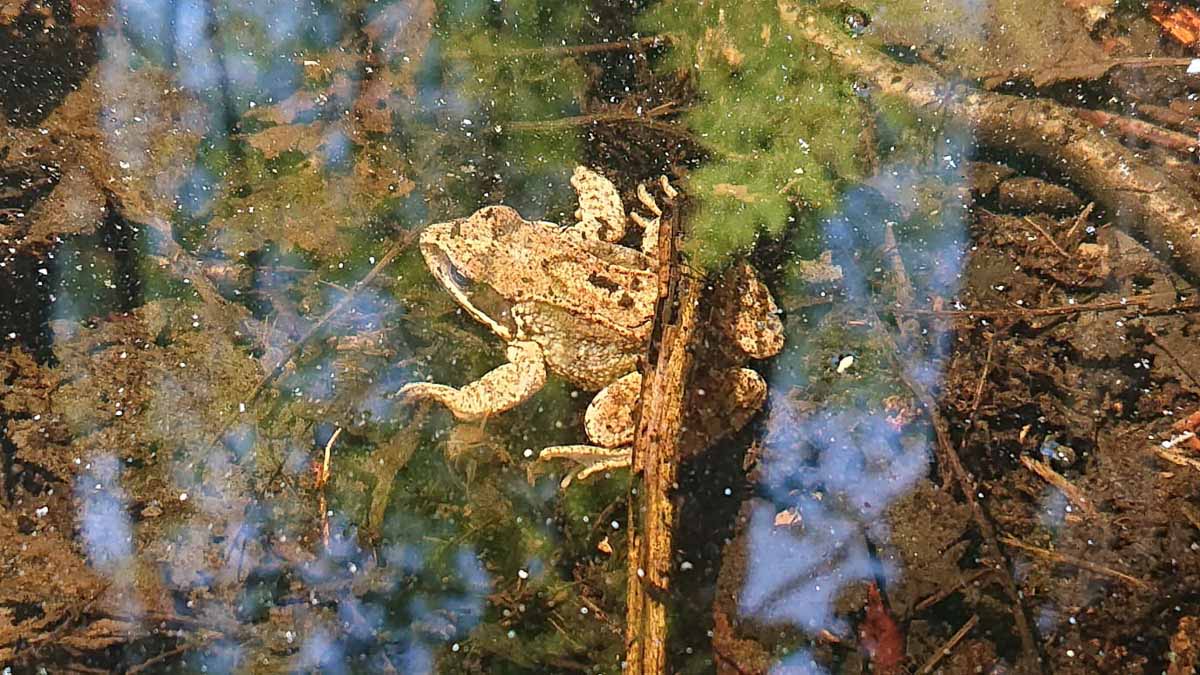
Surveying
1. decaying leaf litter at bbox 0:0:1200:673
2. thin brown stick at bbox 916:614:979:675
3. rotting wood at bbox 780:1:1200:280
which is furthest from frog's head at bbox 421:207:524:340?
Result: thin brown stick at bbox 916:614:979:675

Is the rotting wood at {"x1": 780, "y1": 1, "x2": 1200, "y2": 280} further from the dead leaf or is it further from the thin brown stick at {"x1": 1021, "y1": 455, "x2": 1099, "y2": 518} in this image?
the thin brown stick at {"x1": 1021, "y1": 455, "x2": 1099, "y2": 518}

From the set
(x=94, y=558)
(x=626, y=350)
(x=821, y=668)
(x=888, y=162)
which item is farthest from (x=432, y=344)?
(x=888, y=162)

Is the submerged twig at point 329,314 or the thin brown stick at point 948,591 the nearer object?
the thin brown stick at point 948,591

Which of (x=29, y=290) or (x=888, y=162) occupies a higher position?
(x=888, y=162)

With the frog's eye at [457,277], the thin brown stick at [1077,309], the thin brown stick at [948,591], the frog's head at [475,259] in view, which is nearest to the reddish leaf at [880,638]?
the thin brown stick at [948,591]

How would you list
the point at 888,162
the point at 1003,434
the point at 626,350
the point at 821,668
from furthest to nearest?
the point at 888,162 < the point at 626,350 < the point at 1003,434 < the point at 821,668

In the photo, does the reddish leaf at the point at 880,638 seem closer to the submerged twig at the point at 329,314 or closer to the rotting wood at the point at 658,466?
the rotting wood at the point at 658,466

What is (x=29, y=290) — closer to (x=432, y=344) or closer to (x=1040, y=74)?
(x=432, y=344)
